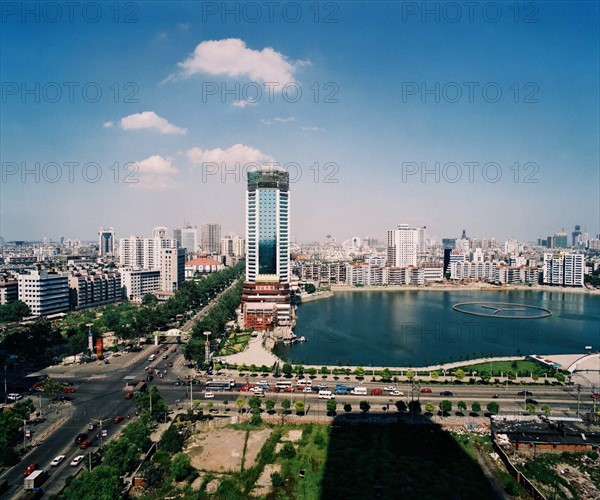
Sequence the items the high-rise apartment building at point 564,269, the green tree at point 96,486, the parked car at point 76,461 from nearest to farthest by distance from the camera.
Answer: the green tree at point 96,486 → the parked car at point 76,461 → the high-rise apartment building at point 564,269

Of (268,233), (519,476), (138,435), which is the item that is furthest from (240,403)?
(268,233)

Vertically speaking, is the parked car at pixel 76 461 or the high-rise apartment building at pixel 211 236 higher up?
the high-rise apartment building at pixel 211 236

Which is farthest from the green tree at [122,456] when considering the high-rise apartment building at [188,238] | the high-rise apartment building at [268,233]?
the high-rise apartment building at [188,238]

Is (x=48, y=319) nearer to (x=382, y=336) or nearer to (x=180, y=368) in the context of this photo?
(x=180, y=368)

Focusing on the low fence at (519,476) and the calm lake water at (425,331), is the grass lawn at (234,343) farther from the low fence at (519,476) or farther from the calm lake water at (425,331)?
the low fence at (519,476)

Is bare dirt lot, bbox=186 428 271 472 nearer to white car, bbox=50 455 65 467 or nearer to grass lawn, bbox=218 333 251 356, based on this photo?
white car, bbox=50 455 65 467

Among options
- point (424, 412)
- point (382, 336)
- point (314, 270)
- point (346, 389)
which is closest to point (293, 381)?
point (346, 389)

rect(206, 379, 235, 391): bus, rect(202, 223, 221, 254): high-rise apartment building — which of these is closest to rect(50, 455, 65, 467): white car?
rect(206, 379, 235, 391): bus
